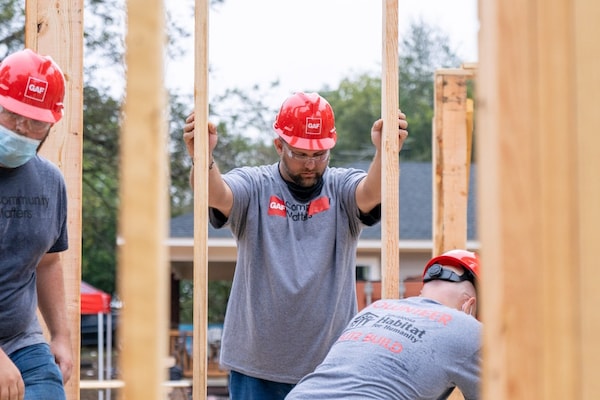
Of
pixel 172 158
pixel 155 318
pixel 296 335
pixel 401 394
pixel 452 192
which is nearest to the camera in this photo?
pixel 155 318

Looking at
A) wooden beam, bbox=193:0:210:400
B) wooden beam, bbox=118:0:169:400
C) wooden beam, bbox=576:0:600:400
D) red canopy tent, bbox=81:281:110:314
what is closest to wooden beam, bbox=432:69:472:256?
wooden beam, bbox=193:0:210:400

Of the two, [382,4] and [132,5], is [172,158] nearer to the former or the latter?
[382,4]

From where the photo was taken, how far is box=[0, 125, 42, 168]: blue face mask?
339 centimetres

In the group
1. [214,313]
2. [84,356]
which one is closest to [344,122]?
[214,313]

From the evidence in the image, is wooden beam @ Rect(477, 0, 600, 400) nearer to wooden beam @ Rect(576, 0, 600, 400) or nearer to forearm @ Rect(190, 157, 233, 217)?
wooden beam @ Rect(576, 0, 600, 400)

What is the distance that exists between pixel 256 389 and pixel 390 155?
4.19ft

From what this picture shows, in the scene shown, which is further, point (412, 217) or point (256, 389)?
point (412, 217)

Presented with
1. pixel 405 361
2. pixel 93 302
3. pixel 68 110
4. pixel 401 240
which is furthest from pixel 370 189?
pixel 401 240

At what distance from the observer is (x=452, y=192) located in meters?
6.05

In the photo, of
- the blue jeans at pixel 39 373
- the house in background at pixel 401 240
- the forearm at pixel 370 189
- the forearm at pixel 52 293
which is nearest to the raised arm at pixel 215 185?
the forearm at pixel 370 189

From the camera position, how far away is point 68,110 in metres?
4.02

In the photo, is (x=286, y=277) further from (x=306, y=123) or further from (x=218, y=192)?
(x=306, y=123)

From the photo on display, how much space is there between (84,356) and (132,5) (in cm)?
2486

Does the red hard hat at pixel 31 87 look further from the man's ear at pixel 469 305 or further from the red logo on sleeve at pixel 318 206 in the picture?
the man's ear at pixel 469 305
